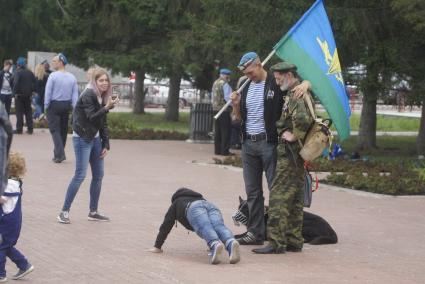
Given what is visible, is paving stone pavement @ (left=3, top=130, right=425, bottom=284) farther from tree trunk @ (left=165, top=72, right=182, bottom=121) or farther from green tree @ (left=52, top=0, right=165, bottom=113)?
tree trunk @ (left=165, top=72, right=182, bottom=121)

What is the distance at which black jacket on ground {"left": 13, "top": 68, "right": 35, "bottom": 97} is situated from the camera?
21.1 m

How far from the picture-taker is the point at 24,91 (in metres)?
21.2

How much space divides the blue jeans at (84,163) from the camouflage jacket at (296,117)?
2.35m

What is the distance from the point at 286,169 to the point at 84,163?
2446 mm

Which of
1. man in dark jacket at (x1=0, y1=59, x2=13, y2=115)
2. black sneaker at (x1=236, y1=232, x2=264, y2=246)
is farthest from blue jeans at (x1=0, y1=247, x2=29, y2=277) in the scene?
man in dark jacket at (x1=0, y1=59, x2=13, y2=115)

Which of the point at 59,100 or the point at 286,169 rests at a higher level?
the point at 59,100

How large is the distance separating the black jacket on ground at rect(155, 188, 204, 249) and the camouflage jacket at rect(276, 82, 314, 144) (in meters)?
1.10

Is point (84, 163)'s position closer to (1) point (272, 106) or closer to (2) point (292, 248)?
(1) point (272, 106)

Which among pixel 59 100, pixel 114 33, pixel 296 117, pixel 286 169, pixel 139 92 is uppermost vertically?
pixel 114 33

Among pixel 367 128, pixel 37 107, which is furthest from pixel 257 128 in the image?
pixel 37 107

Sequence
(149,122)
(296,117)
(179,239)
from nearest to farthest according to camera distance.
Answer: (296,117) → (179,239) → (149,122)

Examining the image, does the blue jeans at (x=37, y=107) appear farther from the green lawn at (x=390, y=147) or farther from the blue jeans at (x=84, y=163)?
the blue jeans at (x=84, y=163)

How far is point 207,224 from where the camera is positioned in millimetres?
8281

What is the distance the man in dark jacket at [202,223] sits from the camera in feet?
27.0
